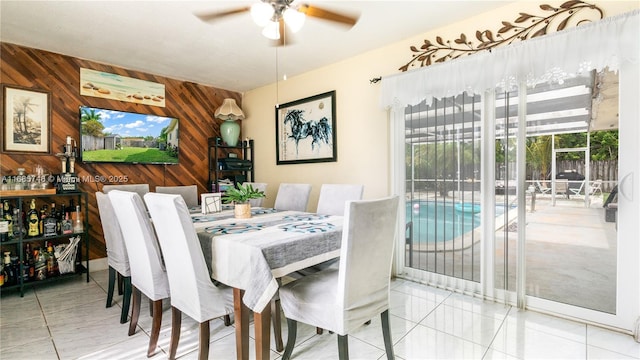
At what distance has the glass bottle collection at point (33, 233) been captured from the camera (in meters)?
2.90

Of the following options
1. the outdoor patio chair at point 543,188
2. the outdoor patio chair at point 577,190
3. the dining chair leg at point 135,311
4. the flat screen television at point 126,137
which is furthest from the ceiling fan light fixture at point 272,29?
the flat screen television at point 126,137

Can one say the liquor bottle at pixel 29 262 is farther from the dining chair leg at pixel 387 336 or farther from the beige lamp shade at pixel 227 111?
the dining chair leg at pixel 387 336

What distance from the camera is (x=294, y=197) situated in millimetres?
3254

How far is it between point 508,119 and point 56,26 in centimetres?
413

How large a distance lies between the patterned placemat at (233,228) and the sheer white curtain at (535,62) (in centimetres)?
193

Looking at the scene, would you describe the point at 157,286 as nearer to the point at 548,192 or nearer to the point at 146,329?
the point at 146,329

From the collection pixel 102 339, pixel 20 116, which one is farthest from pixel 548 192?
pixel 20 116

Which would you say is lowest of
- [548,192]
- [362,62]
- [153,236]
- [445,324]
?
[445,324]

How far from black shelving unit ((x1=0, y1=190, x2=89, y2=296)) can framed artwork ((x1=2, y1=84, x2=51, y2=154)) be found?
55 centimetres

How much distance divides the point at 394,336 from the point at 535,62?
7.40ft

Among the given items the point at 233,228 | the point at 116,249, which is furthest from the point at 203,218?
the point at 116,249

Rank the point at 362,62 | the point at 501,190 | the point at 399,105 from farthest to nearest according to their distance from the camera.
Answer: the point at 362,62
the point at 399,105
the point at 501,190

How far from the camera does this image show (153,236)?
1.82 m

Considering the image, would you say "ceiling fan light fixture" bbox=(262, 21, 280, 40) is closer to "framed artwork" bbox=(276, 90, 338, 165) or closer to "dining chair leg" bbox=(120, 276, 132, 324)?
"framed artwork" bbox=(276, 90, 338, 165)
